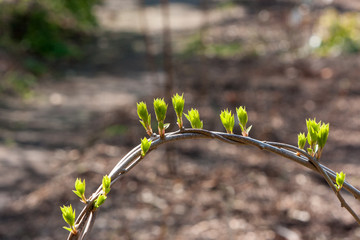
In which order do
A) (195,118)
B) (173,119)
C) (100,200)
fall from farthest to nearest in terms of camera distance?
(173,119), (195,118), (100,200)

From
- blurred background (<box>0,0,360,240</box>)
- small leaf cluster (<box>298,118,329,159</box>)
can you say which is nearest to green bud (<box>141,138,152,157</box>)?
small leaf cluster (<box>298,118,329,159</box>)

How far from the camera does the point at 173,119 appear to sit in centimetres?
525

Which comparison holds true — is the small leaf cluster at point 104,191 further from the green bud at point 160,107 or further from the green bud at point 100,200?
the green bud at point 160,107

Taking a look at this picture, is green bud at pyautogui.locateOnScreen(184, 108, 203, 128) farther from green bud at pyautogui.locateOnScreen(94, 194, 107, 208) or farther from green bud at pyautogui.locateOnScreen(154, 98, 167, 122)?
green bud at pyautogui.locateOnScreen(94, 194, 107, 208)

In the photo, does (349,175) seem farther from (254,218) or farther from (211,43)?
(211,43)

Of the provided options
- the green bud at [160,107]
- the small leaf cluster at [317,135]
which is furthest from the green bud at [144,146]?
the small leaf cluster at [317,135]

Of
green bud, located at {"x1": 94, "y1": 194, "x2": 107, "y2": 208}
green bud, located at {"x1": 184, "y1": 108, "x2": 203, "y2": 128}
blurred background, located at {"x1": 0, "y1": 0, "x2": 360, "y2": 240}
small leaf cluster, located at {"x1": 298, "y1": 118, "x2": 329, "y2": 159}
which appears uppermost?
blurred background, located at {"x1": 0, "y1": 0, "x2": 360, "y2": 240}

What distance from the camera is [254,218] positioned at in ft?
11.7

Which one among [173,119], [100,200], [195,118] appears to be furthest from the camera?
[173,119]

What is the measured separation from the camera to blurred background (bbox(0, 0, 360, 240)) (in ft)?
12.2

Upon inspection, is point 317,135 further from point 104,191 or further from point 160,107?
point 104,191

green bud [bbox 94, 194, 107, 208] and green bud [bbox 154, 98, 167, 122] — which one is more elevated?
green bud [bbox 154, 98, 167, 122]

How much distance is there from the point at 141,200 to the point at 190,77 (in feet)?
14.1

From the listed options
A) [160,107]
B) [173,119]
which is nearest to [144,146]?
[160,107]
